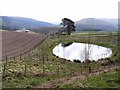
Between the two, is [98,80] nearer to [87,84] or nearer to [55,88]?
[87,84]

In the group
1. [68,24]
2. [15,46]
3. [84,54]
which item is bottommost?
[84,54]

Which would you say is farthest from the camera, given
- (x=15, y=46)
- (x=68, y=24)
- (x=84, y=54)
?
(x=68, y=24)

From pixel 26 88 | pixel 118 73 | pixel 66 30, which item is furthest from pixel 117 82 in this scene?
pixel 66 30

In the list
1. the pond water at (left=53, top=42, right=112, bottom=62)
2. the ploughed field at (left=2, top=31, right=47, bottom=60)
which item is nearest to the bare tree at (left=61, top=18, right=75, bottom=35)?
the ploughed field at (left=2, top=31, right=47, bottom=60)

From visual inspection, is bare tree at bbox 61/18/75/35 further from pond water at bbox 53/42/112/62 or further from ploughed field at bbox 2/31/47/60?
pond water at bbox 53/42/112/62

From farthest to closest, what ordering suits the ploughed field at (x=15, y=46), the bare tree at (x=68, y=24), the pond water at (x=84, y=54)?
the bare tree at (x=68, y=24)
the ploughed field at (x=15, y=46)
the pond water at (x=84, y=54)

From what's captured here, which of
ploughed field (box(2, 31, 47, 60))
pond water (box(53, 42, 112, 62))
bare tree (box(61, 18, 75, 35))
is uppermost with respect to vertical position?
bare tree (box(61, 18, 75, 35))

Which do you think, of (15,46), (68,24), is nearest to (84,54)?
(15,46)

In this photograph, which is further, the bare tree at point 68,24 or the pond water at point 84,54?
the bare tree at point 68,24

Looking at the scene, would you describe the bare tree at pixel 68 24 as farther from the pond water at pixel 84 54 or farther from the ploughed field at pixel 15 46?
the pond water at pixel 84 54

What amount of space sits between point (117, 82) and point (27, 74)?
569 inches

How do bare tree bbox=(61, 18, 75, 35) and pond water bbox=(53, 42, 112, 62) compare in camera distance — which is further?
bare tree bbox=(61, 18, 75, 35)

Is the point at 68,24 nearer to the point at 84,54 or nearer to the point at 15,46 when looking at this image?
the point at 15,46

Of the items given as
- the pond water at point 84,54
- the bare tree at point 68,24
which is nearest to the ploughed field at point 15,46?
the pond water at point 84,54
